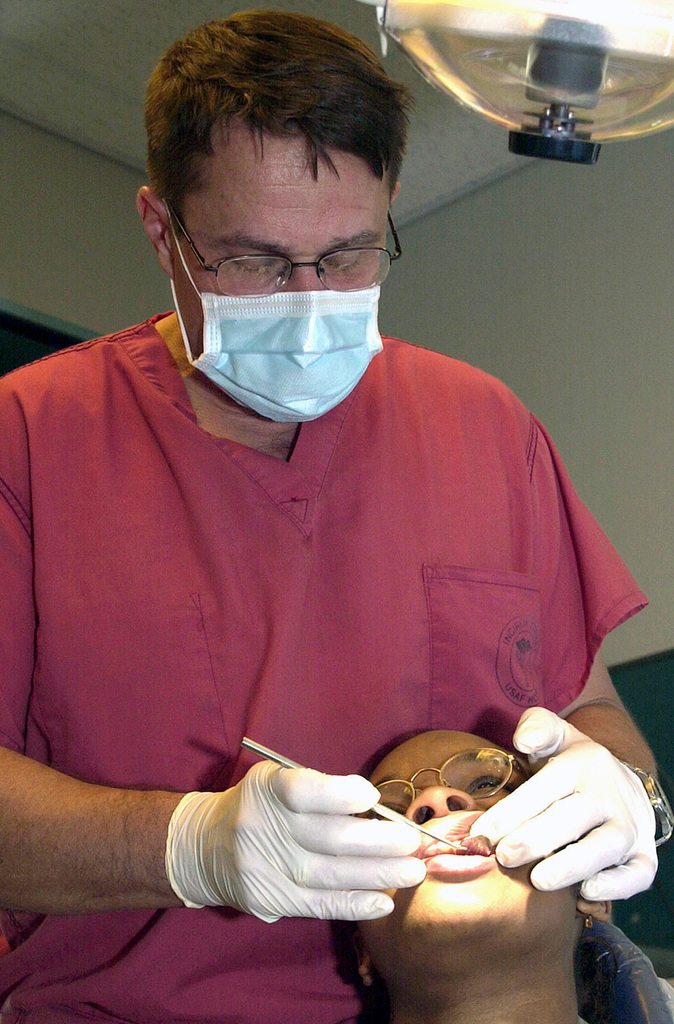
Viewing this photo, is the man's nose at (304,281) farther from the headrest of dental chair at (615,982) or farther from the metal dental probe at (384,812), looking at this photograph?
the headrest of dental chair at (615,982)

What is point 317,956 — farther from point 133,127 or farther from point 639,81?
point 133,127

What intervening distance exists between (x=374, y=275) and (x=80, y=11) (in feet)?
6.58

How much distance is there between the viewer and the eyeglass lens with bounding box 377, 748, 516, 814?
54.1 inches

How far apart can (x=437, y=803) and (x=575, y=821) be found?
0.59ft

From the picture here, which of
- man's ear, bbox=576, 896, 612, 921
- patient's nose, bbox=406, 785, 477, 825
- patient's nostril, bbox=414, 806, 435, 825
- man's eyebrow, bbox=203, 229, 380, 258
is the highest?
man's eyebrow, bbox=203, 229, 380, 258

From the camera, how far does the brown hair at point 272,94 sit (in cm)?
136

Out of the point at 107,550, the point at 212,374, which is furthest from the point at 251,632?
the point at 212,374

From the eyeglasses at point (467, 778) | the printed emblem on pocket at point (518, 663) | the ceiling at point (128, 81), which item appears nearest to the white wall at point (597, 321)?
the ceiling at point (128, 81)

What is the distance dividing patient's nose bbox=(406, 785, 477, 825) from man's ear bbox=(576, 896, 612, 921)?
0.63 ft

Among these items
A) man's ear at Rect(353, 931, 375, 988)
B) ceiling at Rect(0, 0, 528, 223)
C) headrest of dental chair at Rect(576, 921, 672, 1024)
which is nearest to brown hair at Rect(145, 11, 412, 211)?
man's ear at Rect(353, 931, 375, 988)

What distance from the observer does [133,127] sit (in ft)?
12.8

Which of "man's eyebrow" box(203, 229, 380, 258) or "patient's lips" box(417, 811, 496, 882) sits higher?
"man's eyebrow" box(203, 229, 380, 258)

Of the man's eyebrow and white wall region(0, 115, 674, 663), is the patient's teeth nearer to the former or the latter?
the man's eyebrow

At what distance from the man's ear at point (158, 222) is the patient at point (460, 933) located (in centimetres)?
79
